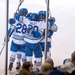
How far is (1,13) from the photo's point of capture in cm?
499

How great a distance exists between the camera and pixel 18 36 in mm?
4273

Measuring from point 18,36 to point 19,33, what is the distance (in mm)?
53

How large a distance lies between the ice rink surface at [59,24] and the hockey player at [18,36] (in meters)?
0.32

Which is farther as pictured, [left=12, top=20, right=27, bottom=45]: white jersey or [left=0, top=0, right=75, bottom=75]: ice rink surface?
[left=0, top=0, right=75, bottom=75]: ice rink surface

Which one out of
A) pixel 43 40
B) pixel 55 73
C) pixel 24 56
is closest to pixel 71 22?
pixel 43 40

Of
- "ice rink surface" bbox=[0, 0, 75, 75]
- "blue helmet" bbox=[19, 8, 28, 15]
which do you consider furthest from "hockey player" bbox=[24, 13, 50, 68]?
"ice rink surface" bbox=[0, 0, 75, 75]

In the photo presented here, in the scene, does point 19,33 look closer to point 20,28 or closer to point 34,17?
point 20,28

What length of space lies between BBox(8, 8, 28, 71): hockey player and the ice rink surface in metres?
0.32

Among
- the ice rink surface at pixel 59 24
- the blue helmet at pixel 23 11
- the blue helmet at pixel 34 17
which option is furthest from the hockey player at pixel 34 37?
the ice rink surface at pixel 59 24

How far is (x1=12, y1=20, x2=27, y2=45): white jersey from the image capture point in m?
4.21

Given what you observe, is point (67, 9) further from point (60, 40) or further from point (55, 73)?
point (55, 73)

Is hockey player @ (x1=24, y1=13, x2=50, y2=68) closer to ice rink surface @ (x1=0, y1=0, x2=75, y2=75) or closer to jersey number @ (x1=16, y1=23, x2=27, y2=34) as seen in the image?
jersey number @ (x1=16, y1=23, x2=27, y2=34)

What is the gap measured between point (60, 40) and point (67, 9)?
592 mm

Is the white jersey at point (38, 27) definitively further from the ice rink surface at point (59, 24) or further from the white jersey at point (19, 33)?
the ice rink surface at point (59, 24)
